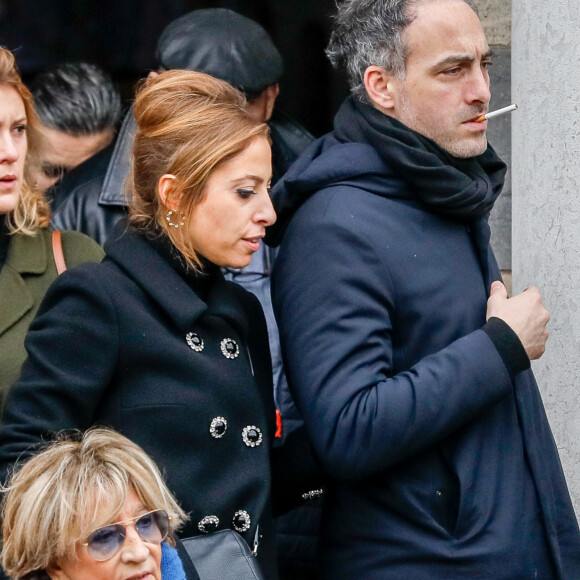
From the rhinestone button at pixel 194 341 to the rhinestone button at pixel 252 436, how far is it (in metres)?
0.20

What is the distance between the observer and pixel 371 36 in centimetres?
294

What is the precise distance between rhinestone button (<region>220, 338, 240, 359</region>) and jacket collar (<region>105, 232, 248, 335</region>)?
5 centimetres

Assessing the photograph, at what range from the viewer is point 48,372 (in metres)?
2.48

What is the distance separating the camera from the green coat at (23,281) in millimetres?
2883

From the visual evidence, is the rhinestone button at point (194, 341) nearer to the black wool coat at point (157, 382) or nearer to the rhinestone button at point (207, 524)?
the black wool coat at point (157, 382)

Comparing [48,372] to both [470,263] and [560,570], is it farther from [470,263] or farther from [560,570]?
[560,570]

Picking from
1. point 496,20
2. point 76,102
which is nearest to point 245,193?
point 496,20

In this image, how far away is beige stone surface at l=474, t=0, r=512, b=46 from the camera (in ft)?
14.1

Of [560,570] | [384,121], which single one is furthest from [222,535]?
[384,121]

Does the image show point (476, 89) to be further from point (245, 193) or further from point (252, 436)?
point (252, 436)

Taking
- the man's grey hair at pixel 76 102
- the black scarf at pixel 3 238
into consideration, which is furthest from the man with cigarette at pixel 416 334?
the man's grey hair at pixel 76 102

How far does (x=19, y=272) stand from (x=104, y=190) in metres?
1.21

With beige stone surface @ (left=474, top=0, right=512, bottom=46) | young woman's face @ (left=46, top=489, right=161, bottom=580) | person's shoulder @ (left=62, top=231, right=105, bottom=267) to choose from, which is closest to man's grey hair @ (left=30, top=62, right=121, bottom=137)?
beige stone surface @ (left=474, top=0, right=512, bottom=46)

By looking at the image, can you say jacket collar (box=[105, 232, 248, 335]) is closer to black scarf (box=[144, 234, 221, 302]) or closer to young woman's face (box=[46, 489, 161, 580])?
black scarf (box=[144, 234, 221, 302])
